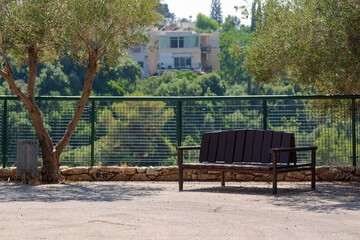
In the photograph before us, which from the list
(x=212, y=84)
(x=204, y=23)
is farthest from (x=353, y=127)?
(x=204, y=23)

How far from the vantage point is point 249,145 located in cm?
1034

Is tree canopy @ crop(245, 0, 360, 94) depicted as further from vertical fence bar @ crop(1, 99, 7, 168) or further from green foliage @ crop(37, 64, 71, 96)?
green foliage @ crop(37, 64, 71, 96)

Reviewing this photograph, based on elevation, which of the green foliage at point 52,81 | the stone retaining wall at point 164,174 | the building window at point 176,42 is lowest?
the stone retaining wall at point 164,174

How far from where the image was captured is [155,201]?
8.62 meters

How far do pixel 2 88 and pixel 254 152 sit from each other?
68.4 meters

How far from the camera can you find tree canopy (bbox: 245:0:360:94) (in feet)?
34.0

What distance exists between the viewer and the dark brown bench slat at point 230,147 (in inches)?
413

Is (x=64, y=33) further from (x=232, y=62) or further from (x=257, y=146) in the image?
(x=232, y=62)

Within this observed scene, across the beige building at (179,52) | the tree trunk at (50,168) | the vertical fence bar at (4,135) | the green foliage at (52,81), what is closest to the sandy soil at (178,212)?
the tree trunk at (50,168)

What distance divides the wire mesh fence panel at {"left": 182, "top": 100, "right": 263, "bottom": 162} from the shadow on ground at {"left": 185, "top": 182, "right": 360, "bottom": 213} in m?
1.40

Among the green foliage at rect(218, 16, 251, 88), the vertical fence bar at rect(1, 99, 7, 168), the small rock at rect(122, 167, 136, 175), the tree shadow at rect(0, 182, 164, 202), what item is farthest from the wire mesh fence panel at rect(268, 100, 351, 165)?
the green foliage at rect(218, 16, 251, 88)

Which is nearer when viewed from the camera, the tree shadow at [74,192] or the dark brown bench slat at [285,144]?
the tree shadow at [74,192]

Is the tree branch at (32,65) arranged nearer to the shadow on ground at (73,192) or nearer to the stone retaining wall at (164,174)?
the stone retaining wall at (164,174)

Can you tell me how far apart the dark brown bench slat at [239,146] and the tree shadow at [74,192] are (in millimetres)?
1364
